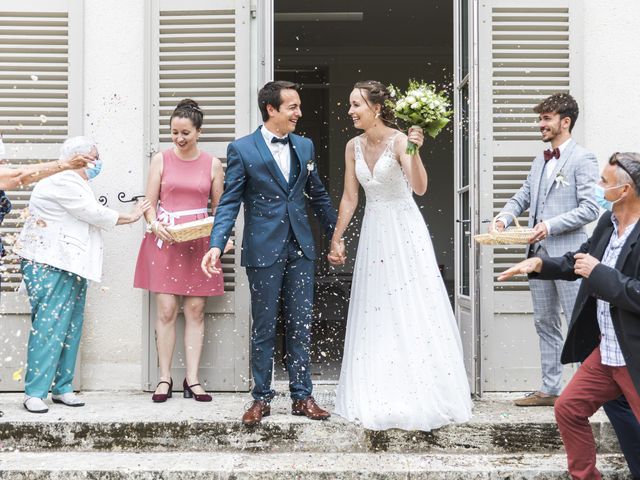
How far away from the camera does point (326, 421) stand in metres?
4.36

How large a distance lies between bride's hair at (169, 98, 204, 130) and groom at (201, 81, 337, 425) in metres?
0.61

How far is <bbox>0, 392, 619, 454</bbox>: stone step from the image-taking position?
4.32 metres

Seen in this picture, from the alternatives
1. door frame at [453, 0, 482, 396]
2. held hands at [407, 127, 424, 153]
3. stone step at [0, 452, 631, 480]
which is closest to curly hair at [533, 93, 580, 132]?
door frame at [453, 0, 482, 396]

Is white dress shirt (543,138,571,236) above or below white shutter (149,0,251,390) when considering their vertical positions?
below

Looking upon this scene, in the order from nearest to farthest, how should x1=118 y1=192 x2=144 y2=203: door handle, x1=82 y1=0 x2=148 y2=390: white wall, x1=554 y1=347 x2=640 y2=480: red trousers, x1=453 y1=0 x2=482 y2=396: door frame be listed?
x1=554 y1=347 x2=640 y2=480: red trousers < x1=453 y1=0 x2=482 y2=396: door frame < x1=118 y1=192 x2=144 y2=203: door handle < x1=82 y1=0 x2=148 y2=390: white wall

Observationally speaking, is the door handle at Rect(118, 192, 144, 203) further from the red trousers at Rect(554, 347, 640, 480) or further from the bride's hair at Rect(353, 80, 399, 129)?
the red trousers at Rect(554, 347, 640, 480)

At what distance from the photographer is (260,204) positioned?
4.39 meters

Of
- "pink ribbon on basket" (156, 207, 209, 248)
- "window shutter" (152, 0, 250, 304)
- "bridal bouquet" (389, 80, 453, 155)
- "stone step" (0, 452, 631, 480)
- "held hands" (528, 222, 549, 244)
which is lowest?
"stone step" (0, 452, 631, 480)

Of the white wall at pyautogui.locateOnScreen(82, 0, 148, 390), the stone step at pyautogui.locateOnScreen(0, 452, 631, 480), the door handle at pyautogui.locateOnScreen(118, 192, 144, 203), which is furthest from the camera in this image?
the white wall at pyautogui.locateOnScreen(82, 0, 148, 390)

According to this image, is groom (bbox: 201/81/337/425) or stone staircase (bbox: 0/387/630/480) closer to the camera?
stone staircase (bbox: 0/387/630/480)

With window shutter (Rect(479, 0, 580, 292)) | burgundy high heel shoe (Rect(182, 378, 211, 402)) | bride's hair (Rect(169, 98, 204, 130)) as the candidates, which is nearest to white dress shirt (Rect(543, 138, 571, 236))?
window shutter (Rect(479, 0, 580, 292))

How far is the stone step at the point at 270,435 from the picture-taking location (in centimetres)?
432

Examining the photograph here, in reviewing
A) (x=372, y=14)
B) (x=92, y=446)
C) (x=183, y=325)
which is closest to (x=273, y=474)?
(x=92, y=446)

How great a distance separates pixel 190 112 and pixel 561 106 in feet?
7.59
